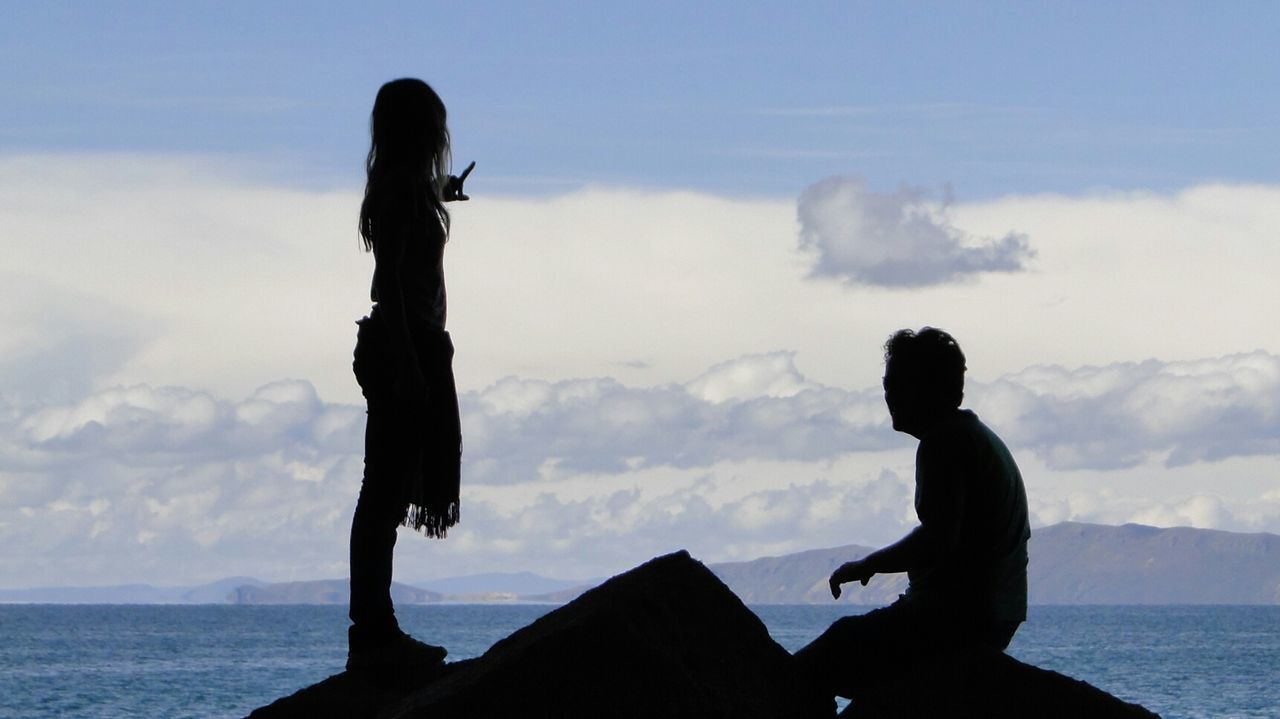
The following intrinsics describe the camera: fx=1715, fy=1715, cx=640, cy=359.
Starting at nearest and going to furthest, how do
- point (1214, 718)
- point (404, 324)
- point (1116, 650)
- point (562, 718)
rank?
point (562, 718), point (404, 324), point (1214, 718), point (1116, 650)

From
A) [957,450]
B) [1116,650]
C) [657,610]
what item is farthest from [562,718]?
[1116,650]

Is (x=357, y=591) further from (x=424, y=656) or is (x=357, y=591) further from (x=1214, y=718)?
(x=1214, y=718)

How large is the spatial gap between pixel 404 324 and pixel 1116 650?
136 m

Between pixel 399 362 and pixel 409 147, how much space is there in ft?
3.55

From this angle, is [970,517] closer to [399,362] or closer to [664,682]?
[664,682]

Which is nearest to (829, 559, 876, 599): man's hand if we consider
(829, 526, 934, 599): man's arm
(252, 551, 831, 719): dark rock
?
(829, 526, 934, 599): man's arm

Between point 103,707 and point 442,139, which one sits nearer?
point 442,139

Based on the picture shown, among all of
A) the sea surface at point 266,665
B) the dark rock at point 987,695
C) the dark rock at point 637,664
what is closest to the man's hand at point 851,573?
the dark rock at point 987,695

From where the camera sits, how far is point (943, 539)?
22.6ft

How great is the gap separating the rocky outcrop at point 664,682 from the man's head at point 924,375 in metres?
1.03

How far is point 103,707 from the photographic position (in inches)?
2783

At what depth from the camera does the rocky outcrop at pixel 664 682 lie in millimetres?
Answer: 6809

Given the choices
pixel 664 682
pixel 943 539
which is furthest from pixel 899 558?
pixel 664 682

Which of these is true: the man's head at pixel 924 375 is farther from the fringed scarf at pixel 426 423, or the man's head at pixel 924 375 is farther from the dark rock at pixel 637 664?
the fringed scarf at pixel 426 423
